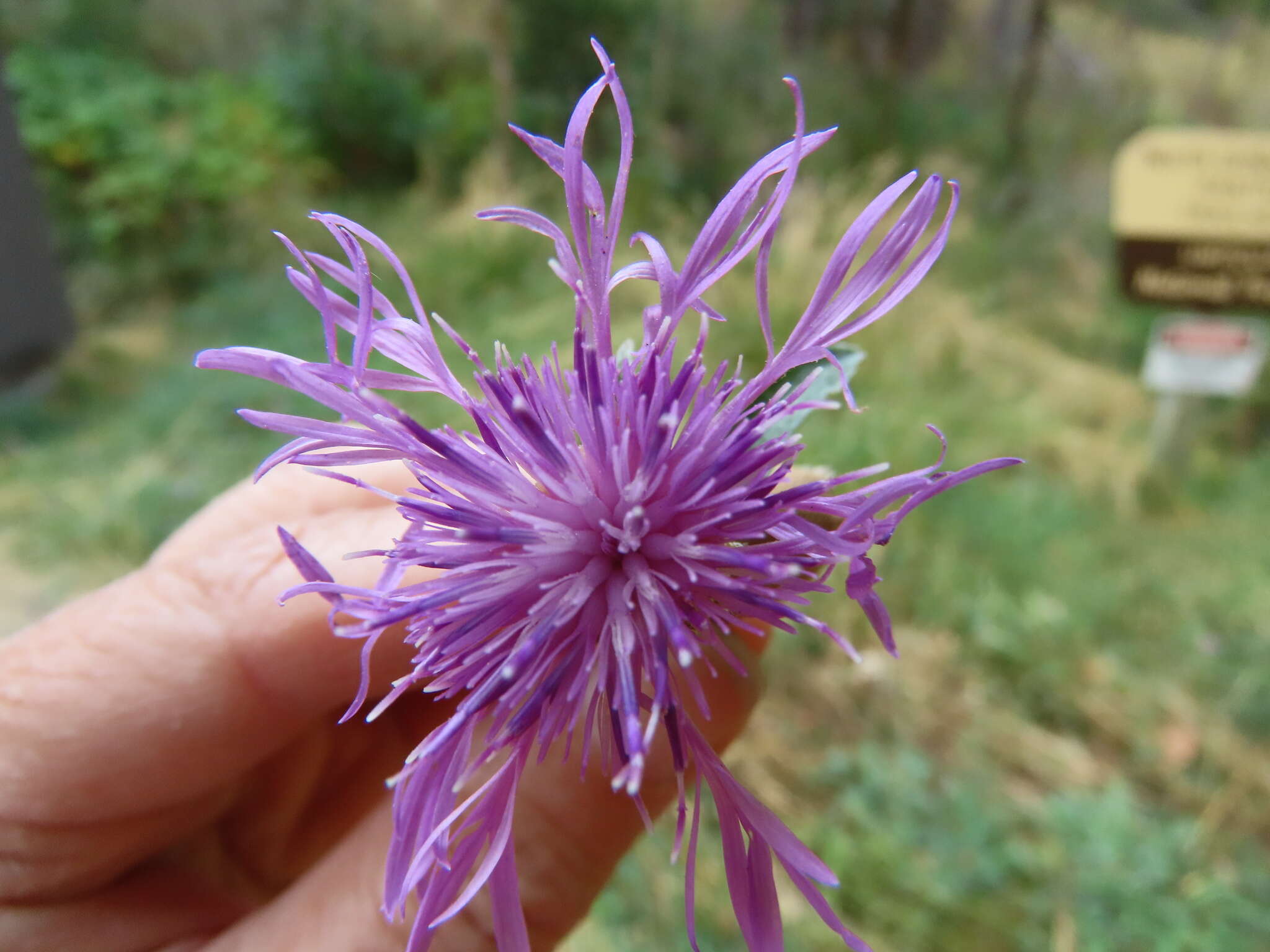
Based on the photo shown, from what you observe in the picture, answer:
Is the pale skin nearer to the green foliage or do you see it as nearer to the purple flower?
the purple flower

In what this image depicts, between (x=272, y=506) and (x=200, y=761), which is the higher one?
(x=272, y=506)

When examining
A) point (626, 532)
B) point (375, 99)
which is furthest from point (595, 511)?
point (375, 99)

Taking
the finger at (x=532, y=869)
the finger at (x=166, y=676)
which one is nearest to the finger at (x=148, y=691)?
the finger at (x=166, y=676)

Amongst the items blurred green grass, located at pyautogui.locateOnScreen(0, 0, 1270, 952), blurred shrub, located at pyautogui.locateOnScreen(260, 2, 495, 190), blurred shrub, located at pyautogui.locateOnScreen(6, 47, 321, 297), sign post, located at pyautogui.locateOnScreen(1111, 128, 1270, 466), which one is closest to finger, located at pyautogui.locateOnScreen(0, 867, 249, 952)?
blurred green grass, located at pyautogui.locateOnScreen(0, 0, 1270, 952)

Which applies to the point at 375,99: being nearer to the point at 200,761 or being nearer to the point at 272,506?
the point at 272,506

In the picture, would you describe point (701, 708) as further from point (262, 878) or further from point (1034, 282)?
point (1034, 282)

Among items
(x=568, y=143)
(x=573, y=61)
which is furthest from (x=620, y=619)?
(x=573, y=61)
